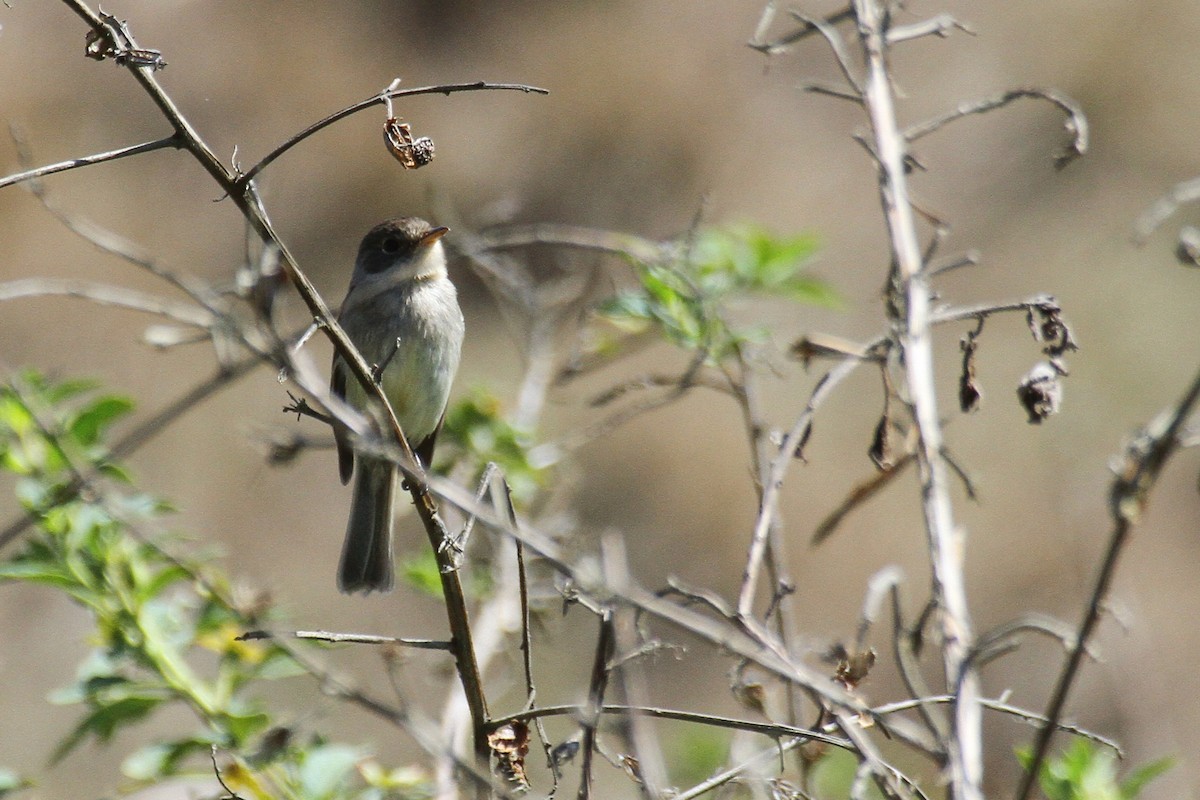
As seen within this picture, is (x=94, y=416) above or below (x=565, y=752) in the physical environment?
above

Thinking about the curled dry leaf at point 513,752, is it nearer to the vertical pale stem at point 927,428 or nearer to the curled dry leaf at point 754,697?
the curled dry leaf at point 754,697

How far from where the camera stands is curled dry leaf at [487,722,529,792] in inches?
95.3

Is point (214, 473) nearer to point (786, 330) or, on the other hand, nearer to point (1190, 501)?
point (786, 330)

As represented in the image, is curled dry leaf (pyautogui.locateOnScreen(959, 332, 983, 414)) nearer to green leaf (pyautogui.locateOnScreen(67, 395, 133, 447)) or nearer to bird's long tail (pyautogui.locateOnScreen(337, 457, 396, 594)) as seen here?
green leaf (pyautogui.locateOnScreen(67, 395, 133, 447))

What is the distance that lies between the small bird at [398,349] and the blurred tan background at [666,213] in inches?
177

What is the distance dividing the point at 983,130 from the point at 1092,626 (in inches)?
413

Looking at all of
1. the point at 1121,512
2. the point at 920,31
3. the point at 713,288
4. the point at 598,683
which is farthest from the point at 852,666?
the point at 713,288

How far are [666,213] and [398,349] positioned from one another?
636cm

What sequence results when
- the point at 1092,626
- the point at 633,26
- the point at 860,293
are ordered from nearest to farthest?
the point at 1092,626
the point at 860,293
the point at 633,26

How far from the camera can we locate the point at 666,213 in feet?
36.7

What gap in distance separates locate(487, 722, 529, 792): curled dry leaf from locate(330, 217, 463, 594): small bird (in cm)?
266

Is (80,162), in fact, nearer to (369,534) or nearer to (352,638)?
(352,638)

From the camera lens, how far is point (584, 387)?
420 inches

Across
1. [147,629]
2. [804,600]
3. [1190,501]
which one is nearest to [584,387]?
[804,600]
